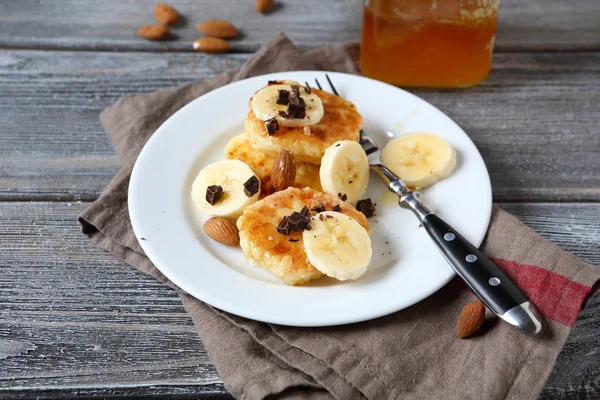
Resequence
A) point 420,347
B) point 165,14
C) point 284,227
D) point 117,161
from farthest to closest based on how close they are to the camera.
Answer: point 165,14 → point 117,161 → point 284,227 → point 420,347

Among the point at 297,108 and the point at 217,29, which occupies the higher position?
the point at 297,108

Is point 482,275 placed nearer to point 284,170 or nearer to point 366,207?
point 366,207

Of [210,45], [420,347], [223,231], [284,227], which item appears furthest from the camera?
[210,45]

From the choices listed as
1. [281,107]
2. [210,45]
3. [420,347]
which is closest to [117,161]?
[281,107]

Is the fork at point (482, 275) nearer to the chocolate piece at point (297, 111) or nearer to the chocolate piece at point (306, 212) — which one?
the chocolate piece at point (306, 212)

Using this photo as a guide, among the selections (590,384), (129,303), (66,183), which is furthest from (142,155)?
(590,384)

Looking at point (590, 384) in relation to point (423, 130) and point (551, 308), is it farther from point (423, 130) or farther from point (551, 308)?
point (423, 130)

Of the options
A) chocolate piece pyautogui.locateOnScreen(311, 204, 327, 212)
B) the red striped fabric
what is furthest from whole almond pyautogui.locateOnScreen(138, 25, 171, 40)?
the red striped fabric
